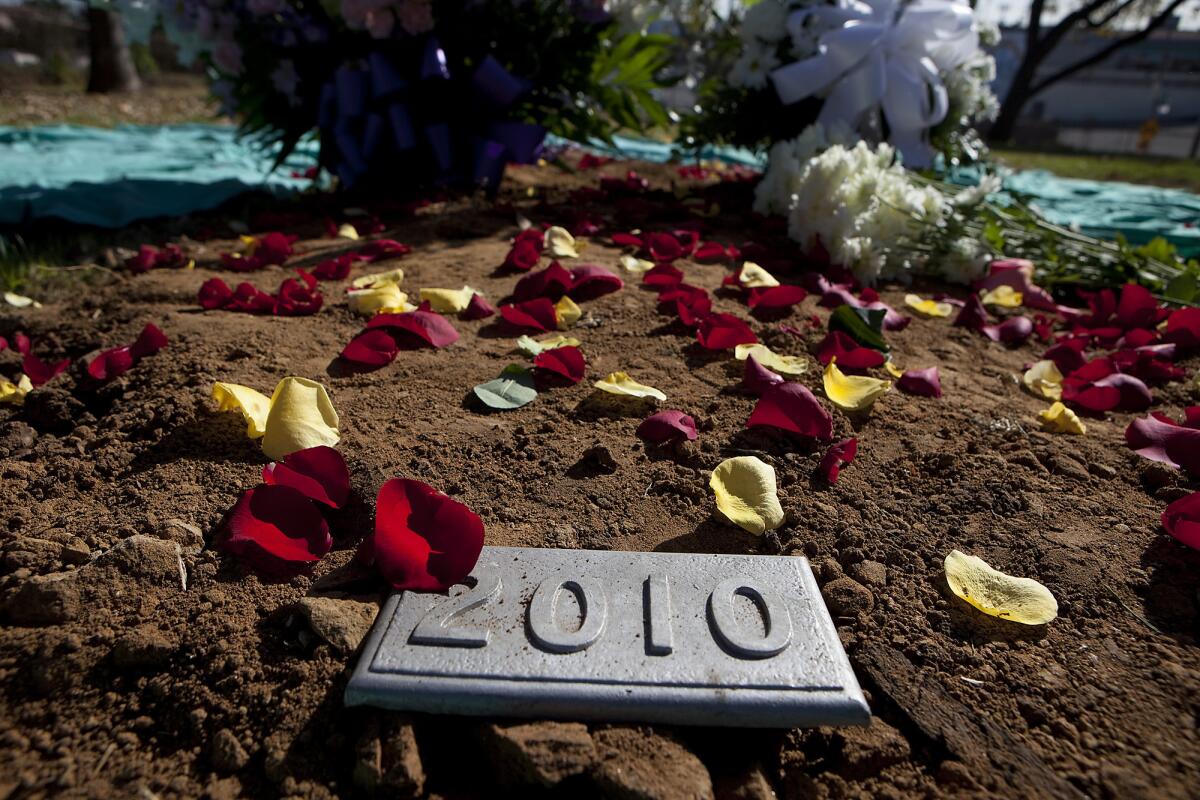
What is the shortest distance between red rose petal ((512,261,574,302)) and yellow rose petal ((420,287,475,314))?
5.8 inches

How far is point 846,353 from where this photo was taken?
193 centimetres

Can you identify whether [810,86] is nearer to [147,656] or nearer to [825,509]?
[825,509]

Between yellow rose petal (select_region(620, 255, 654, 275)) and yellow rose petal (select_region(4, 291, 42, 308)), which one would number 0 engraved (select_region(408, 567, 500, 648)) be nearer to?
yellow rose petal (select_region(620, 255, 654, 275))

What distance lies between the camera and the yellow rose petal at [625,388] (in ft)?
5.62

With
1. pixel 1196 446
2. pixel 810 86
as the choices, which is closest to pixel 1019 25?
pixel 810 86

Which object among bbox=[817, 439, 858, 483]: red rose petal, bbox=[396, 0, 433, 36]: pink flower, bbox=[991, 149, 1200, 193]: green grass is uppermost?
bbox=[396, 0, 433, 36]: pink flower

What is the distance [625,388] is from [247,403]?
786mm

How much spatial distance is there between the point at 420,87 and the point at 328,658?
333cm

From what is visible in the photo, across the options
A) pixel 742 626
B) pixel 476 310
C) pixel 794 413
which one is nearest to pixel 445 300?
pixel 476 310

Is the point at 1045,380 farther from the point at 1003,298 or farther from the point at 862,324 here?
the point at 1003,298

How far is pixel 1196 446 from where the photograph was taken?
61.7 inches

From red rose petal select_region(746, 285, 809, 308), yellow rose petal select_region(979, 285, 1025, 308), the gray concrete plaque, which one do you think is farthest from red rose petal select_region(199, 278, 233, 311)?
yellow rose petal select_region(979, 285, 1025, 308)

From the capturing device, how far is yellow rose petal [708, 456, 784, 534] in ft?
4.40

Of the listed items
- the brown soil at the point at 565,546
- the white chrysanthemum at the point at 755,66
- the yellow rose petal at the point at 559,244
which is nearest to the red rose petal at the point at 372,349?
the brown soil at the point at 565,546
